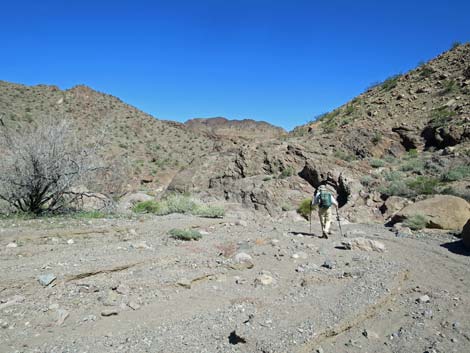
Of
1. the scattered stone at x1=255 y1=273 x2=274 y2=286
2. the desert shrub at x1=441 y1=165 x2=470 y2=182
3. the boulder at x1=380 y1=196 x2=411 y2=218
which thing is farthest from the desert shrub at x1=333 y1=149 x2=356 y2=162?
the scattered stone at x1=255 y1=273 x2=274 y2=286

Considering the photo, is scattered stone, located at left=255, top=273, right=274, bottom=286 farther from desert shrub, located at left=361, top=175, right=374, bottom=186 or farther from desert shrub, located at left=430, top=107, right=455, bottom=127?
desert shrub, located at left=430, top=107, right=455, bottom=127

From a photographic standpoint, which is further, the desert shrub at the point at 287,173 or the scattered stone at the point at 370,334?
the desert shrub at the point at 287,173

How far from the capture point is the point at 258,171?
615 inches

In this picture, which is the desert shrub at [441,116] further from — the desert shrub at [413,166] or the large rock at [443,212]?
the large rock at [443,212]

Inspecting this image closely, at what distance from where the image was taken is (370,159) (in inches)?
630

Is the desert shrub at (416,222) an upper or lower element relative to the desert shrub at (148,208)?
upper

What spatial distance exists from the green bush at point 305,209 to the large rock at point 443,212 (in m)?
2.88

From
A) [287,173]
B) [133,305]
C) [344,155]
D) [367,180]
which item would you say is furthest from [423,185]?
[133,305]

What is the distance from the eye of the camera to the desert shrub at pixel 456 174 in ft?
41.4

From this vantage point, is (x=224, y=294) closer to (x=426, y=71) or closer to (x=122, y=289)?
(x=122, y=289)

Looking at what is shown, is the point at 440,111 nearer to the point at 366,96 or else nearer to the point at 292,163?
the point at 366,96

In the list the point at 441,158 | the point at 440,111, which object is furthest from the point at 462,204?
the point at 440,111

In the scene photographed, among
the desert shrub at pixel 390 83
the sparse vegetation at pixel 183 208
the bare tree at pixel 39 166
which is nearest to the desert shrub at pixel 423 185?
the sparse vegetation at pixel 183 208

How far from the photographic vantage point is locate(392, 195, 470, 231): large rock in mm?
9334
